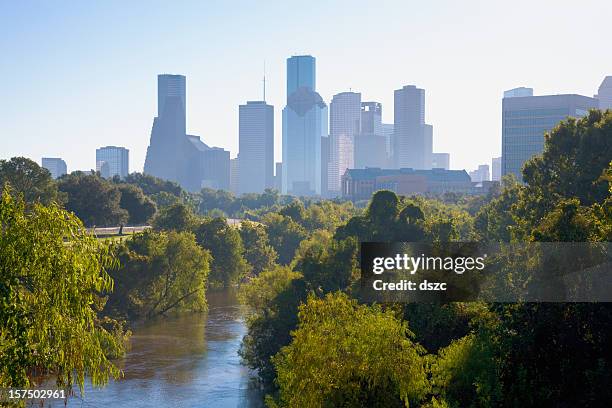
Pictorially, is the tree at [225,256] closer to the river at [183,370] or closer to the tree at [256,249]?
the tree at [256,249]

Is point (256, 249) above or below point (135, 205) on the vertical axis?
below

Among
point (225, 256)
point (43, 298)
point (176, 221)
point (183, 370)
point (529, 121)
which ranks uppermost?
point (529, 121)

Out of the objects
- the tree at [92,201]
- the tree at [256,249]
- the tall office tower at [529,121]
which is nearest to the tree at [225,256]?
the tree at [256,249]

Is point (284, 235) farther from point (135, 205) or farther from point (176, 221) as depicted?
point (135, 205)

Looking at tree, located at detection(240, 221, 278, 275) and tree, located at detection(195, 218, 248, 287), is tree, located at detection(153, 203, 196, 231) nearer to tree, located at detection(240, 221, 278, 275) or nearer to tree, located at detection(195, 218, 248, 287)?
tree, located at detection(195, 218, 248, 287)

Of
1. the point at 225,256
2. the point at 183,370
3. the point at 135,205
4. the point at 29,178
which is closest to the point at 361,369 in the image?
the point at 183,370
